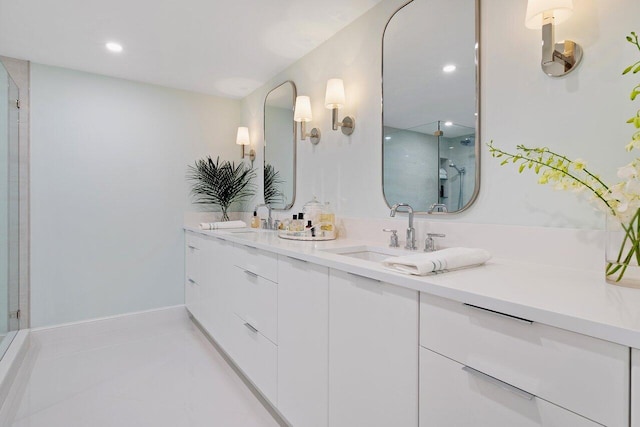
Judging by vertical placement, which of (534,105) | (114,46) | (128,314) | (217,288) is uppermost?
(114,46)

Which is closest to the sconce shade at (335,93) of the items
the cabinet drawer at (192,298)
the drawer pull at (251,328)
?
the drawer pull at (251,328)

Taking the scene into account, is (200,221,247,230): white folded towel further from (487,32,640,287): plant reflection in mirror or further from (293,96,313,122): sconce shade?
(487,32,640,287): plant reflection in mirror

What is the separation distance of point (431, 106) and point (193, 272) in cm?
239

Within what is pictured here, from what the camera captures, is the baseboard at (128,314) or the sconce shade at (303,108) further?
the baseboard at (128,314)

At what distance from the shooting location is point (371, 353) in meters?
1.10

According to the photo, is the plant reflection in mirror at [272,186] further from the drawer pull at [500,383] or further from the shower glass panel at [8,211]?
the drawer pull at [500,383]

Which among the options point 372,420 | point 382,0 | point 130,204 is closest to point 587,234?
point 372,420

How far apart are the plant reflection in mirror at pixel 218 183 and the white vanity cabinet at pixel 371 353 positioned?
2263 millimetres

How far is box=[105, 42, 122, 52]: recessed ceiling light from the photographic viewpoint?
2.35 meters

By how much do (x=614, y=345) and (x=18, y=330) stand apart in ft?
11.5

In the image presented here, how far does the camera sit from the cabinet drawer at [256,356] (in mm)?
1658

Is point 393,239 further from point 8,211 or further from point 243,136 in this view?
point 8,211

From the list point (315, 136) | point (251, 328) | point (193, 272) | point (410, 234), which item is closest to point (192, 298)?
point (193, 272)

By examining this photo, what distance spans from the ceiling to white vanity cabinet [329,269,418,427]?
1.64 meters
